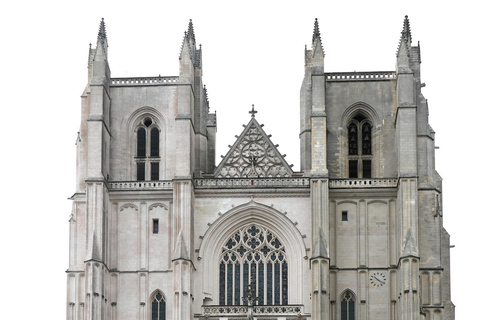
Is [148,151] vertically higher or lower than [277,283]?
higher

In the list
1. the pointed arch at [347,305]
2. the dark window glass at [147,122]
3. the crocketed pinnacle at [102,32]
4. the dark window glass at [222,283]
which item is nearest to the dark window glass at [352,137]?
the pointed arch at [347,305]

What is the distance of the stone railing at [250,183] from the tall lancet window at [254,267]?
1937 mm

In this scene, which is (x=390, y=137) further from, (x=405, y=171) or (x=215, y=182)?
(x=215, y=182)

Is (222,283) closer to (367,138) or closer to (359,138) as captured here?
(359,138)

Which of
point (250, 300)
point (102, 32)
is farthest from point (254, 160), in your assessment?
point (102, 32)

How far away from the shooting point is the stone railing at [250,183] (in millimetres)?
66625

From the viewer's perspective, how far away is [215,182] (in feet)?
220

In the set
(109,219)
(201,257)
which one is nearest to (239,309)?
(201,257)

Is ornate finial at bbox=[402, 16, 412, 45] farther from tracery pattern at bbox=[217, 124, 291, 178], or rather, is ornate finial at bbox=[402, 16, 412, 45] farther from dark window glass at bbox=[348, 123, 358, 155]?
tracery pattern at bbox=[217, 124, 291, 178]

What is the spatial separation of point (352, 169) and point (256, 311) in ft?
27.8

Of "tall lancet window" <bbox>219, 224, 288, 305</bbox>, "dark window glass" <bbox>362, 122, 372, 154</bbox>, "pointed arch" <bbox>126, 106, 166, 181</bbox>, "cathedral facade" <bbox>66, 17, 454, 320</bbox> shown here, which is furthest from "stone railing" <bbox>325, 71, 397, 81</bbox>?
"pointed arch" <bbox>126, 106, 166, 181</bbox>

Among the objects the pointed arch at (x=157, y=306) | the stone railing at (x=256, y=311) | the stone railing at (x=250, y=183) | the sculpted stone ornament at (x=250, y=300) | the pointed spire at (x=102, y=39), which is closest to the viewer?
the sculpted stone ornament at (x=250, y=300)

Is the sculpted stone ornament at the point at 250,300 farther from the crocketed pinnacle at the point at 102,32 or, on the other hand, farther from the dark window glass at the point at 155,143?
the crocketed pinnacle at the point at 102,32

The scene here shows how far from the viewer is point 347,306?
215ft
